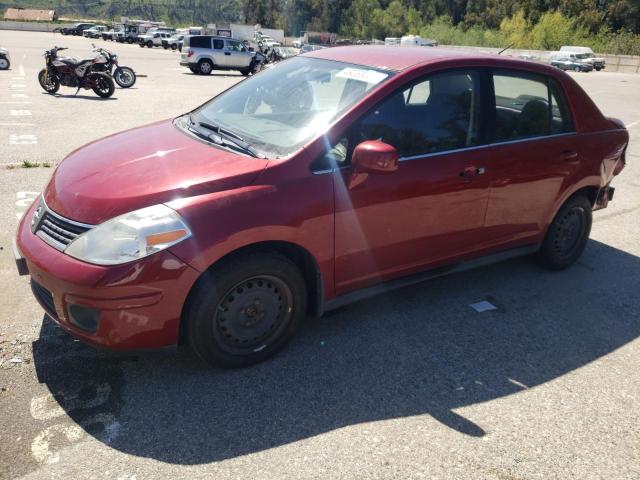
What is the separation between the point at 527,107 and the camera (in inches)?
157

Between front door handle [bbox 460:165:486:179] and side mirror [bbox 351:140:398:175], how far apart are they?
0.78 metres

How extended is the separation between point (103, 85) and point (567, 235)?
1255 centimetres

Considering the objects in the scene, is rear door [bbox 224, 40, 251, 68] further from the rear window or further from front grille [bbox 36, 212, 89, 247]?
front grille [bbox 36, 212, 89, 247]

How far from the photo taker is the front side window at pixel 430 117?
127 inches

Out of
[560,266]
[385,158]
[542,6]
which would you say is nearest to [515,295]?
[560,266]

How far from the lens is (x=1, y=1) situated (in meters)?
149

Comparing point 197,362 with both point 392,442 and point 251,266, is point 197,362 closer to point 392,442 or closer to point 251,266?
point 251,266

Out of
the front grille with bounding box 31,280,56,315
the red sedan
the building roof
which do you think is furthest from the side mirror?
the building roof

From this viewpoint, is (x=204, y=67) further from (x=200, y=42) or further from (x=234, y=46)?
(x=234, y=46)

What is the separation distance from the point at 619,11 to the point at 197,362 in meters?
81.2

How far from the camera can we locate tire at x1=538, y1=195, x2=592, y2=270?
4449mm

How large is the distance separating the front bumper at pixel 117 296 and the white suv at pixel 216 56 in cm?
2357

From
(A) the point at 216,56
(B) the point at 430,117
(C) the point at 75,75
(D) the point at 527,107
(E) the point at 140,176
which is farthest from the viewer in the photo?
(A) the point at 216,56

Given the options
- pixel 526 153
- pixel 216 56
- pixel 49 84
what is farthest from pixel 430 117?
pixel 216 56
